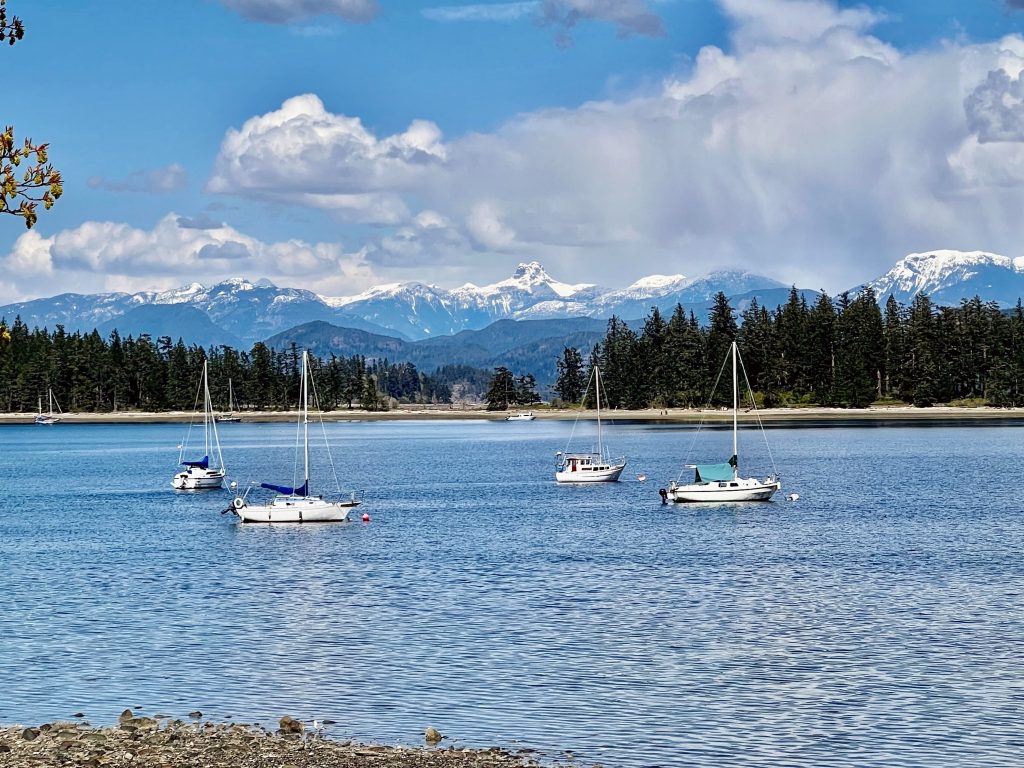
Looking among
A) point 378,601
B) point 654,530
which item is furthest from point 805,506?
point 378,601

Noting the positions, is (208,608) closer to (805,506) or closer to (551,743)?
(551,743)

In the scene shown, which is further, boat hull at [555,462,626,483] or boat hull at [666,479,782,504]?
boat hull at [555,462,626,483]

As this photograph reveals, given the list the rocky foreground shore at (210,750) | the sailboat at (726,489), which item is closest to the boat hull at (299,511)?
the sailboat at (726,489)

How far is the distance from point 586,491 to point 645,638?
213 ft

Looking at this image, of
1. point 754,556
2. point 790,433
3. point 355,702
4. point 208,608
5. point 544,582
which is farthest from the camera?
point 790,433

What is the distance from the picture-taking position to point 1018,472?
107 metres

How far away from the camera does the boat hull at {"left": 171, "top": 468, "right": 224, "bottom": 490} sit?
362 feet

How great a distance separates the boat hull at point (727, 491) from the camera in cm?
8606

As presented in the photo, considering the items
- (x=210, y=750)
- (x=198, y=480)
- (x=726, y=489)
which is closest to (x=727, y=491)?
(x=726, y=489)

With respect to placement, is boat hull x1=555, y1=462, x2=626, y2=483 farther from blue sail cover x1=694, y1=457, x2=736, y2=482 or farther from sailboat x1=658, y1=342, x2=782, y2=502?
sailboat x1=658, y1=342, x2=782, y2=502

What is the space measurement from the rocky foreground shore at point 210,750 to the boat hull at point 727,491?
60495mm

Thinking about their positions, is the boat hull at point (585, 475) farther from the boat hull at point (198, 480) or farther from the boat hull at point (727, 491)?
the boat hull at point (198, 480)

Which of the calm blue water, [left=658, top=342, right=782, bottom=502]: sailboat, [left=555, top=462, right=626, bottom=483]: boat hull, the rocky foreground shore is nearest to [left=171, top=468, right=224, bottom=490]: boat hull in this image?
the calm blue water

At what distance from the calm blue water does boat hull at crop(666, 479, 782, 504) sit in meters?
1.92
